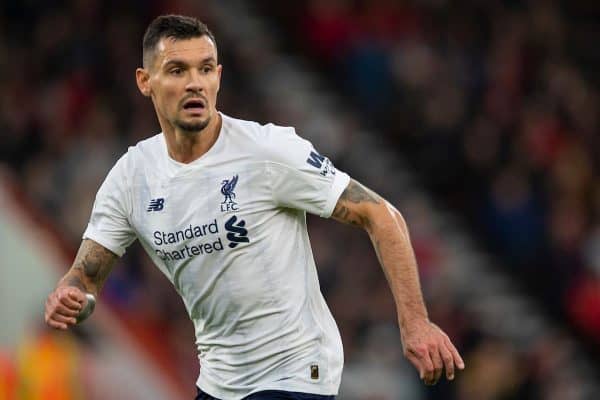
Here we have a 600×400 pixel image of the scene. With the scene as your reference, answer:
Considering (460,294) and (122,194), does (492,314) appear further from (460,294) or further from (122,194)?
(122,194)

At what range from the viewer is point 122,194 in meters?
5.75

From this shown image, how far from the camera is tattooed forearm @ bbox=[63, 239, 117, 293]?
18.8 ft

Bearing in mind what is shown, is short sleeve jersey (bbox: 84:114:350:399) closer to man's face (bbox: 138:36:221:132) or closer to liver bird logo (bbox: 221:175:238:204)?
liver bird logo (bbox: 221:175:238:204)

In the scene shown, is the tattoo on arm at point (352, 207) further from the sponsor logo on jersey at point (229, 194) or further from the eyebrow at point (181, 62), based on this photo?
the eyebrow at point (181, 62)

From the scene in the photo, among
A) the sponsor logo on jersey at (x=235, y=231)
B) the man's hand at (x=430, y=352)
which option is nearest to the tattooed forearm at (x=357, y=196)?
the sponsor logo on jersey at (x=235, y=231)

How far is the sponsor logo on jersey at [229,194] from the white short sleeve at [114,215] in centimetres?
47

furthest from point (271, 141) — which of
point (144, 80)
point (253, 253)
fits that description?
point (144, 80)

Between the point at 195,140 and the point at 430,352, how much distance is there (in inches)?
50.2

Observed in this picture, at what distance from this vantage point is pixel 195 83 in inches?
215

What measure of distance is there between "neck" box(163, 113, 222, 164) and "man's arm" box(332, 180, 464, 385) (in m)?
0.57

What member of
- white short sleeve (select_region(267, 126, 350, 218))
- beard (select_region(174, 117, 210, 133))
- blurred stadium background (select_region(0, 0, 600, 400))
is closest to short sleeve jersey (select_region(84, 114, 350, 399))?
white short sleeve (select_region(267, 126, 350, 218))

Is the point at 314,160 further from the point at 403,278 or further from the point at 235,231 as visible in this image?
the point at 403,278

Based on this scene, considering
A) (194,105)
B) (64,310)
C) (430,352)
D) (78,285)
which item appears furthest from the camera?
(78,285)

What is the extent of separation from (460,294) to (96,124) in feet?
11.4
